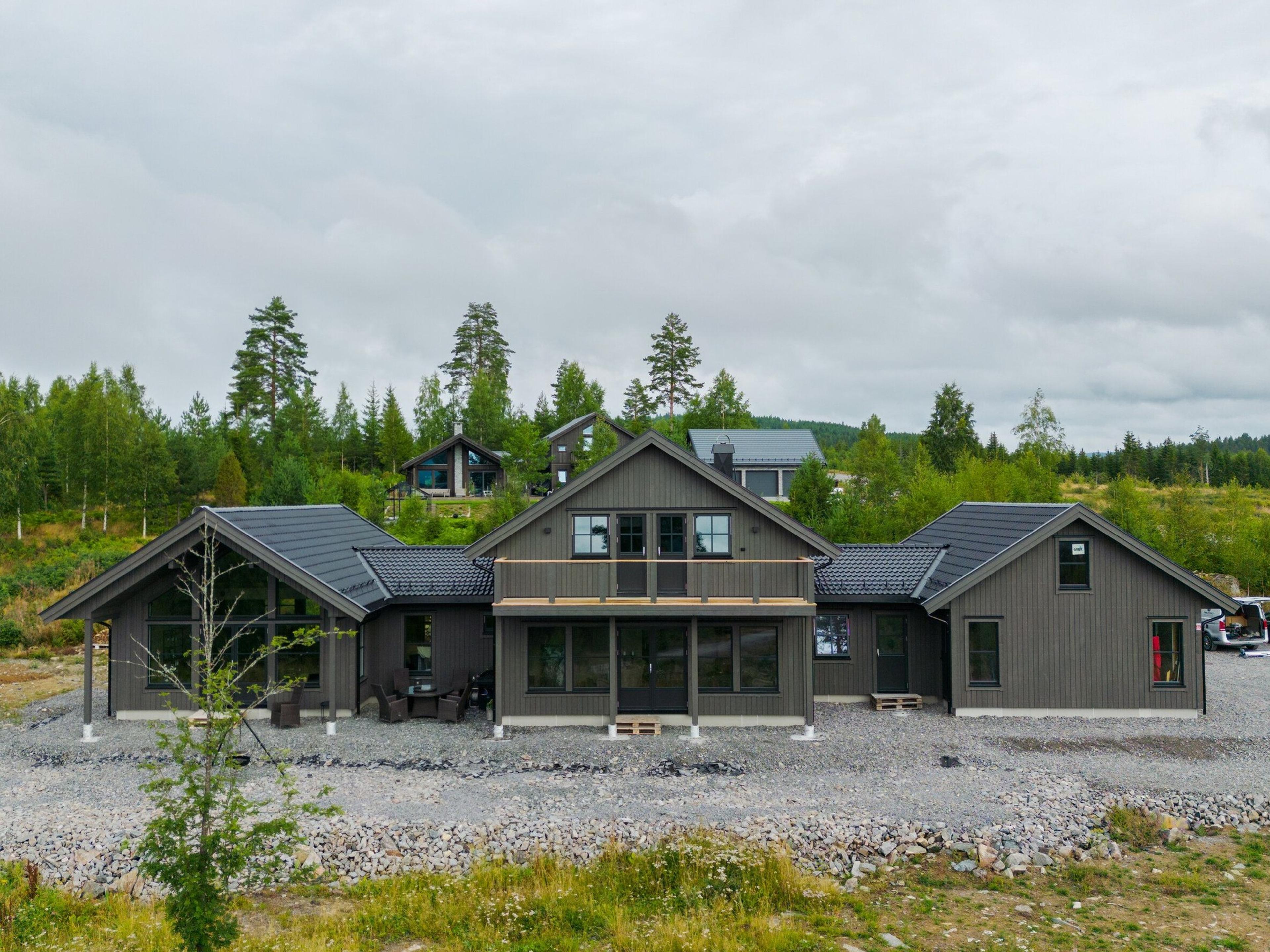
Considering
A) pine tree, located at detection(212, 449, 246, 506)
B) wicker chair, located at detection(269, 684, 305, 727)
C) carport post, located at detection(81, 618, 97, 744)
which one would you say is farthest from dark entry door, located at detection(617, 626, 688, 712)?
pine tree, located at detection(212, 449, 246, 506)

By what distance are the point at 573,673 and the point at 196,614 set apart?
307 inches

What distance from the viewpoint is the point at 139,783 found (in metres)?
12.8

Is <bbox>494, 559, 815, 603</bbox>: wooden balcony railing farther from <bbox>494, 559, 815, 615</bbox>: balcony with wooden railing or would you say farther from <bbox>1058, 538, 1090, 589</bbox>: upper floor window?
<bbox>1058, 538, 1090, 589</bbox>: upper floor window

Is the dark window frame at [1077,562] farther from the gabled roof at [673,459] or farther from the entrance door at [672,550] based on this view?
the entrance door at [672,550]

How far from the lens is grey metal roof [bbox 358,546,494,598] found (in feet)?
57.8

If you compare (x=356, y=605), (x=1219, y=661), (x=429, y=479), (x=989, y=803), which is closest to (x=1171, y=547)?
(x=1219, y=661)

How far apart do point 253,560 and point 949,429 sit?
150 ft

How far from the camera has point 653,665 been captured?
16.4 metres

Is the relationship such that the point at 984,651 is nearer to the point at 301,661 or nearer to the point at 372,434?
the point at 301,661

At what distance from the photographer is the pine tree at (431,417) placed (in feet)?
199

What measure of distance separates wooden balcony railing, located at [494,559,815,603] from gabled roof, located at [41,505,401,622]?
3006mm

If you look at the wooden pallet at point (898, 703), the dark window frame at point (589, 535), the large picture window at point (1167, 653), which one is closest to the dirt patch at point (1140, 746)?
the large picture window at point (1167, 653)

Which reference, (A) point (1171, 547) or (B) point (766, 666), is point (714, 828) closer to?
(B) point (766, 666)

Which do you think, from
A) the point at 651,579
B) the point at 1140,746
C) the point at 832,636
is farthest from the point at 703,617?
the point at 1140,746
